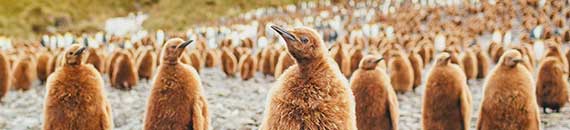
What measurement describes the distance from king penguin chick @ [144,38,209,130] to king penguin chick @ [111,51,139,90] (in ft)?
18.4

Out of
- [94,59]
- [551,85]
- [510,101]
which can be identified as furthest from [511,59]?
[94,59]

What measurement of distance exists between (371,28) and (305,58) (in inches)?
1035

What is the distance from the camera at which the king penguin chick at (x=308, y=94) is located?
3.52 metres

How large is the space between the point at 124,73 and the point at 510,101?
6893 mm

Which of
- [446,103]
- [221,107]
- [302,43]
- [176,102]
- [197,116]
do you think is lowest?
[221,107]

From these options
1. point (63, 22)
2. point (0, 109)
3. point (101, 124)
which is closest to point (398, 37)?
point (0, 109)

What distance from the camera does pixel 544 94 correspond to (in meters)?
8.38

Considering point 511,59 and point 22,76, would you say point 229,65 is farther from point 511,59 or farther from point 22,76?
point 511,59

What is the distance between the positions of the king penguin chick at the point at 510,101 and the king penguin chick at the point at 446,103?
226 mm

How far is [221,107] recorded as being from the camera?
9.61 m

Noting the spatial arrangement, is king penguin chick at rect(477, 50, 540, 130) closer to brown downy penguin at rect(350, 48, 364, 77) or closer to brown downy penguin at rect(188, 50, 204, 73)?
brown downy penguin at rect(350, 48, 364, 77)

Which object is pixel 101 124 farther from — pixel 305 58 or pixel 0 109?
pixel 0 109

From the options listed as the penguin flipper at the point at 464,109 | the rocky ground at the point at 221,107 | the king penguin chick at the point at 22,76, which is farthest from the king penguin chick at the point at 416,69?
the king penguin chick at the point at 22,76

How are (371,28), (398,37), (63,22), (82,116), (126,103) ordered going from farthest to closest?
1. (63,22)
2. (371,28)
3. (398,37)
4. (126,103)
5. (82,116)
